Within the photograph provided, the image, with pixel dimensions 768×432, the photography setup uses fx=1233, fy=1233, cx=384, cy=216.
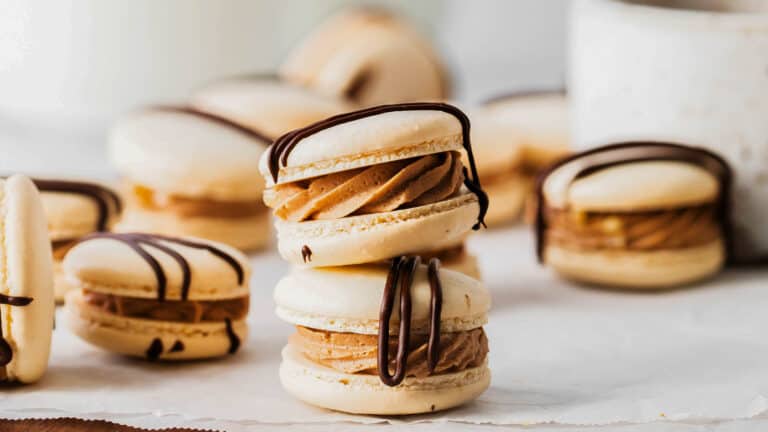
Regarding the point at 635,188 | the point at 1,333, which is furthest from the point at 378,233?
the point at 635,188

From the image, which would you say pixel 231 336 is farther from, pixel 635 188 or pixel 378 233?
pixel 635 188

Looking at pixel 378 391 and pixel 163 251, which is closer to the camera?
pixel 378 391

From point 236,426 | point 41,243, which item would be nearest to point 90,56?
point 41,243

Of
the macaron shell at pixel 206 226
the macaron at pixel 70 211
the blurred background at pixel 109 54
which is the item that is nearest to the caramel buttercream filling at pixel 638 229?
the macaron shell at pixel 206 226

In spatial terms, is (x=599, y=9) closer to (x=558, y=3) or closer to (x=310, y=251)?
(x=310, y=251)

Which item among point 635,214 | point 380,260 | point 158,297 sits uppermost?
point 380,260

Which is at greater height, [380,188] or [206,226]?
[380,188]
